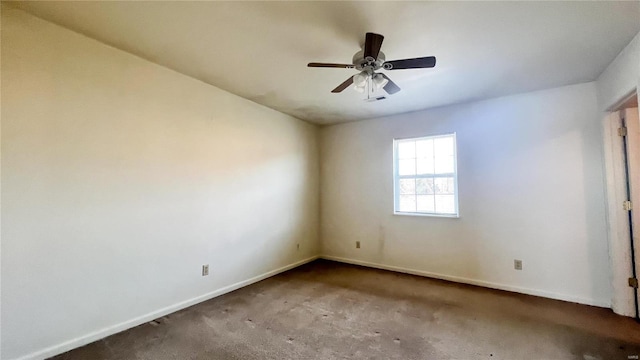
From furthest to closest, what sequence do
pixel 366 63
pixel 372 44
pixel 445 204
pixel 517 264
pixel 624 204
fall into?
pixel 445 204 < pixel 517 264 < pixel 624 204 < pixel 366 63 < pixel 372 44

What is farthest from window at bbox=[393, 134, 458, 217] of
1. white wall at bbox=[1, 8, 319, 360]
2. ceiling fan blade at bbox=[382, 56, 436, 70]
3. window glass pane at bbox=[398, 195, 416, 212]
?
white wall at bbox=[1, 8, 319, 360]

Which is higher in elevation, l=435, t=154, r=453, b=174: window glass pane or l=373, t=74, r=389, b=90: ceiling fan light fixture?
l=373, t=74, r=389, b=90: ceiling fan light fixture

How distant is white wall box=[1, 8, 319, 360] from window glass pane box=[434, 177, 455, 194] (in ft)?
9.28

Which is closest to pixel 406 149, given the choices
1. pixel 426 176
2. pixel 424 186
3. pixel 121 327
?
pixel 426 176

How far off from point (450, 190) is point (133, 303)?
13.6 feet

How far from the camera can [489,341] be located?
7.43 ft

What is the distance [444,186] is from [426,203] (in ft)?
1.23

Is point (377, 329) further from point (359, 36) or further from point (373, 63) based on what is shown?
point (359, 36)

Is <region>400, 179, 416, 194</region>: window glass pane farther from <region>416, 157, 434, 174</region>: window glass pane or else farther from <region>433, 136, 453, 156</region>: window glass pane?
<region>433, 136, 453, 156</region>: window glass pane

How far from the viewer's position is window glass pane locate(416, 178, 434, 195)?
13.6 feet

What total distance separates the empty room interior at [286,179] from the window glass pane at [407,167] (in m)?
0.02

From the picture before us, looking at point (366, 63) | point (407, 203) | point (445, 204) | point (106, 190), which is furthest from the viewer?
point (407, 203)

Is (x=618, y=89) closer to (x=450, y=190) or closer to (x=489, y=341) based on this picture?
(x=450, y=190)

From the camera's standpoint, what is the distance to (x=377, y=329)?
247 cm
